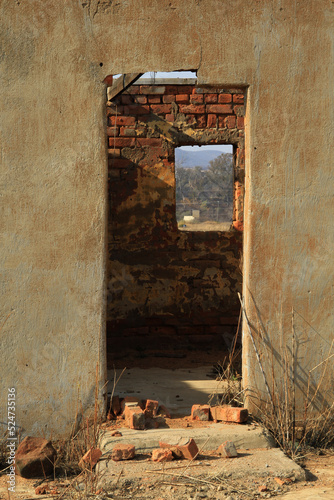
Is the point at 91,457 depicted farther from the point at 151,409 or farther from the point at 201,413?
the point at 201,413

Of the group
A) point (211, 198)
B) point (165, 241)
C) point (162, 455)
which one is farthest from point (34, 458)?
point (211, 198)

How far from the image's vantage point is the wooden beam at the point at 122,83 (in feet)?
18.1

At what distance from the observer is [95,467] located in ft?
11.1

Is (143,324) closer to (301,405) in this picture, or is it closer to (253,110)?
(301,405)

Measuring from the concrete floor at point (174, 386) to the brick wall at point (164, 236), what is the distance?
2.90 feet

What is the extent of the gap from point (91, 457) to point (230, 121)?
477 centimetres

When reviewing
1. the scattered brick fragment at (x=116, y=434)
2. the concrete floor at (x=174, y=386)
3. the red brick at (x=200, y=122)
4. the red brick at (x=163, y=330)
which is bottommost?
the concrete floor at (x=174, y=386)

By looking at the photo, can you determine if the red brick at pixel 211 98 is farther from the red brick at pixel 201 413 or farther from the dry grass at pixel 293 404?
the red brick at pixel 201 413

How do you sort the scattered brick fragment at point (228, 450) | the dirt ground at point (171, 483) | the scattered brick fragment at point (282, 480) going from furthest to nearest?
the scattered brick fragment at point (228, 450) < the scattered brick fragment at point (282, 480) < the dirt ground at point (171, 483)

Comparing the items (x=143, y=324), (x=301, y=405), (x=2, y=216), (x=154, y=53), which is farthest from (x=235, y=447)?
(x=143, y=324)

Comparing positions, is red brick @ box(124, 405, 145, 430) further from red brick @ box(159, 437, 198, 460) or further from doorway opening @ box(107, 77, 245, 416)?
doorway opening @ box(107, 77, 245, 416)

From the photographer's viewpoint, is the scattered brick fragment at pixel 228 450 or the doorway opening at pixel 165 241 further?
the doorway opening at pixel 165 241

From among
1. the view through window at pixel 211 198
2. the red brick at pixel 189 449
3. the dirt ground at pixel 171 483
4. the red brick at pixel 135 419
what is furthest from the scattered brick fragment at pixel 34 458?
the view through window at pixel 211 198

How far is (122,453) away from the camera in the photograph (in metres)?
3.50
